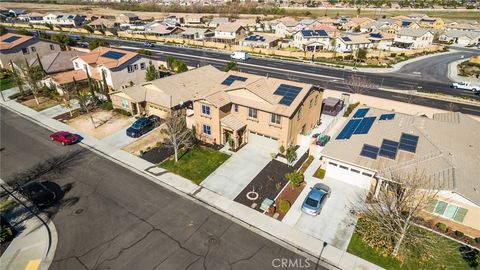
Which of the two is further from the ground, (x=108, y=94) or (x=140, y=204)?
(x=108, y=94)

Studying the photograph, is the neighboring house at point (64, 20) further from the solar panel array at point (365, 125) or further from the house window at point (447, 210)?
the house window at point (447, 210)

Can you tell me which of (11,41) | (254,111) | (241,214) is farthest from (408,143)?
(11,41)

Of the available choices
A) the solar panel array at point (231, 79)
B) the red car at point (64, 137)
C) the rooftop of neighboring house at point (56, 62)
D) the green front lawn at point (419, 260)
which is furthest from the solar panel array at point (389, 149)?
the rooftop of neighboring house at point (56, 62)

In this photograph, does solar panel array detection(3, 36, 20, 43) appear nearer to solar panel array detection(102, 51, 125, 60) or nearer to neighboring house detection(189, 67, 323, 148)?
solar panel array detection(102, 51, 125, 60)

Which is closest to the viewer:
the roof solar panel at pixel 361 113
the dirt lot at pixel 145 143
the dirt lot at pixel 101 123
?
the dirt lot at pixel 145 143

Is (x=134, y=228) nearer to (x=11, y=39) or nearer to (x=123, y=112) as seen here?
(x=123, y=112)

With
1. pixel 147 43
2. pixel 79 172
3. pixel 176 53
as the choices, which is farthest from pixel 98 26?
pixel 79 172

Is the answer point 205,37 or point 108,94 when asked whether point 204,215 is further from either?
point 205,37
